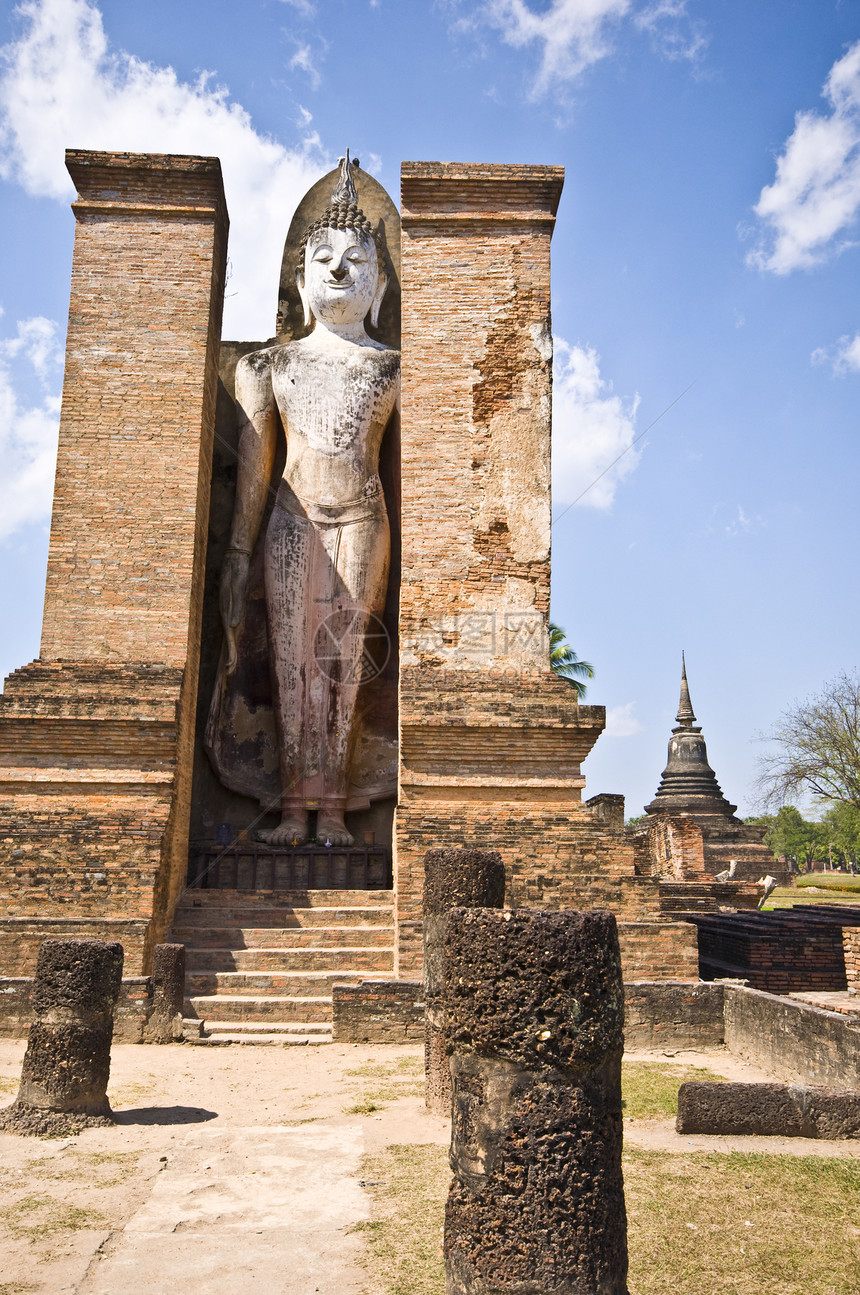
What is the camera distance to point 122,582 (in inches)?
386

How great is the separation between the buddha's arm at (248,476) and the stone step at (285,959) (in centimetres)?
334

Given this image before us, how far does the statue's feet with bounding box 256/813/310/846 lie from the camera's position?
1059 centimetres

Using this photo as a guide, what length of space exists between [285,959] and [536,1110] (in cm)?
624

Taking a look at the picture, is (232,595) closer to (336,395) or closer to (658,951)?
(336,395)

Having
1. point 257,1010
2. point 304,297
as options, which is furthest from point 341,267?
point 257,1010

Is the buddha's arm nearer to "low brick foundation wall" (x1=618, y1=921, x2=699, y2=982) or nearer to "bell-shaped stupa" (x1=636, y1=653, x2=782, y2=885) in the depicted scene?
"low brick foundation wall" (x1=618, y1=921, x2=699, y2=982)

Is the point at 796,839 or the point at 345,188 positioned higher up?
the point at 345,188

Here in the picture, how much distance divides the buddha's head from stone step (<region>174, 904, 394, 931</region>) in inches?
250

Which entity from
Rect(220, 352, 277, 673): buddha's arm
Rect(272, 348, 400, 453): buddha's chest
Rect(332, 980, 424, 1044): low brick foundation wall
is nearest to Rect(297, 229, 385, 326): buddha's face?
Rect(272, 348, 400, 453): buddha's chest

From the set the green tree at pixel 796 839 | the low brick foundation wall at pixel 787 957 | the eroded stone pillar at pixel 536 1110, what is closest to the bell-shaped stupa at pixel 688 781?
the low brick foundation wall at pixel 787 957

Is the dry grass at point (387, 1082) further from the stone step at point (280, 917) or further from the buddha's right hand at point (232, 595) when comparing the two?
the buddha's right hand at point (232, 595)

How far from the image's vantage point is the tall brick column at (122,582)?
8641 mm

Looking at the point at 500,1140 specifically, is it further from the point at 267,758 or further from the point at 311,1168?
the point at 267,758

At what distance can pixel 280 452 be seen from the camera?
12023 millimetres
